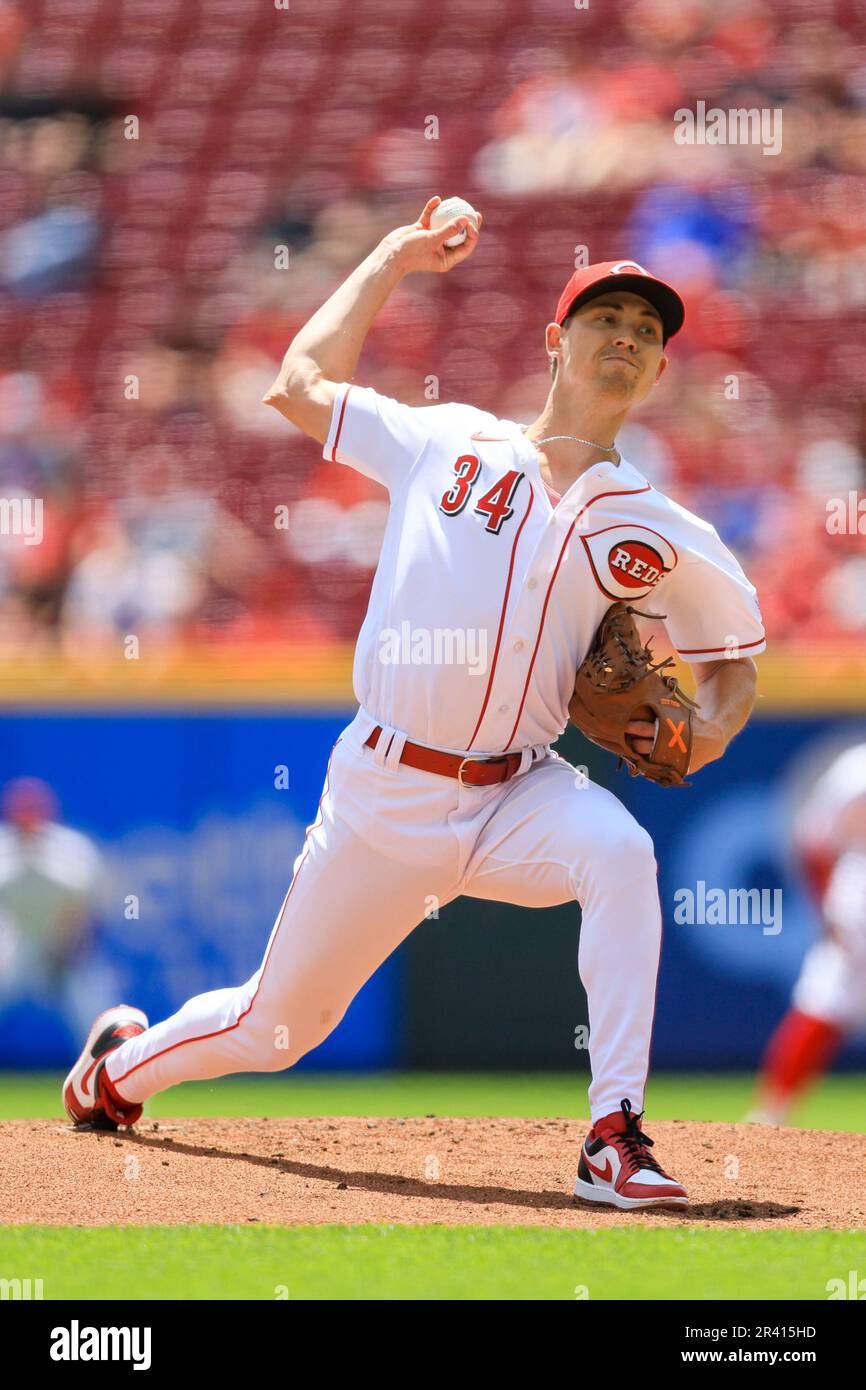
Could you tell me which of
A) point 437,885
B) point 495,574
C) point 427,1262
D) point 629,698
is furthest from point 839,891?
point 427,1262

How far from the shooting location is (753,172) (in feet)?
30.2

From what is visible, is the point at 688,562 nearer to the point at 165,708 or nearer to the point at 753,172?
the point at 165,708

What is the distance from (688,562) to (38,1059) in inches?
121

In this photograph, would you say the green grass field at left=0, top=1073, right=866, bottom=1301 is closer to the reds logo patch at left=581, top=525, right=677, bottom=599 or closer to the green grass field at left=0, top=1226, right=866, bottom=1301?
the green grass field at left=0, top=1226, right=866, bottom=1301

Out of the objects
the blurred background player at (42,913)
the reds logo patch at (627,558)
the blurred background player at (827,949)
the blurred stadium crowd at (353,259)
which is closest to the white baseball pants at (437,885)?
the reds logo patch at (627,558)

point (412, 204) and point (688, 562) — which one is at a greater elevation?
point (412, 204)

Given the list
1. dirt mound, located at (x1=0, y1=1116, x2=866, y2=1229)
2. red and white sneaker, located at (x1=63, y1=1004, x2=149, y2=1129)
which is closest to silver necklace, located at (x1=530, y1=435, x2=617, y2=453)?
dirt mound, located at (x1=0, y1=1116, x2=866, y2=1229)

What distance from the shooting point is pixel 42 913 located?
228 inches

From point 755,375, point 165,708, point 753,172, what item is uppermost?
point 753,172

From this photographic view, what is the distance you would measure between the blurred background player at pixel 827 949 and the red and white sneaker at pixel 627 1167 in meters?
1.67

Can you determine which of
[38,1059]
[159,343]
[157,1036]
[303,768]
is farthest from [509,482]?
[159,343]

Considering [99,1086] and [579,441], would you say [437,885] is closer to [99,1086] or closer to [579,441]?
[579,441]

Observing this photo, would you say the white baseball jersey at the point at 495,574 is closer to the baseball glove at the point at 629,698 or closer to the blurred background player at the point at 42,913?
the baseball glove at the point at 629,698

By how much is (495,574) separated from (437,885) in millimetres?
610
